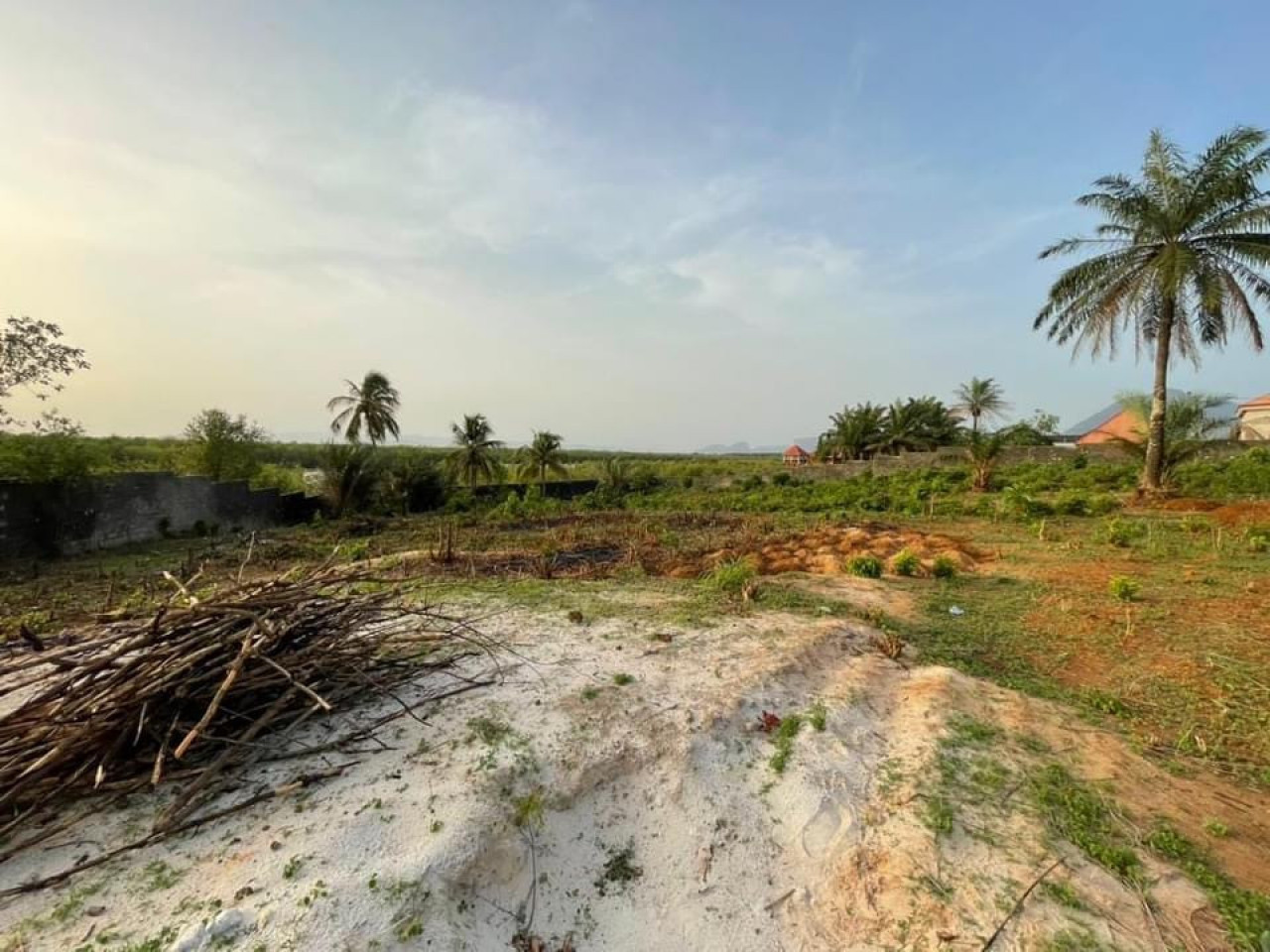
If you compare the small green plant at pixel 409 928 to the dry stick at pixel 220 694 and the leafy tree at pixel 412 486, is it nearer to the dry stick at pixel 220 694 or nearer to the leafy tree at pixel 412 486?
the dry stick at pixel 220 694

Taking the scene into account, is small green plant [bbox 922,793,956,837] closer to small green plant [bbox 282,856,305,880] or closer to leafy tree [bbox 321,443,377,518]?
small green plant [bbox 282,856,305,880]

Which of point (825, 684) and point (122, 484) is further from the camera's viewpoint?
point (122, 484)

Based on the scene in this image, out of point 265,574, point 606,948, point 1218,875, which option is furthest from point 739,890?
point 265,574

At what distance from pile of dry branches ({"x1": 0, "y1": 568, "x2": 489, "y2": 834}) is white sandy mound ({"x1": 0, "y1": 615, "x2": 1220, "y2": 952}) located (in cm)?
20

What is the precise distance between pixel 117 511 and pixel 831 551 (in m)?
13.8

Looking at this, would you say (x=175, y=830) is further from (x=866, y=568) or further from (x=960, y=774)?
(x=866, y=568)

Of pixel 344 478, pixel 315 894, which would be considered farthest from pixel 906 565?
pixel 344 478

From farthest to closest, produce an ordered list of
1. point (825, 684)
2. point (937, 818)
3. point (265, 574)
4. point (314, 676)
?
1. point (265, 574)
2. point (825, 684)
3. point (314, 676)
4. point (937, 818)

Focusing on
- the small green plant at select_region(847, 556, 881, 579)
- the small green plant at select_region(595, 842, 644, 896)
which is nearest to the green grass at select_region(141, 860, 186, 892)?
the small green plant at select_region(595, 842, 644, 896)

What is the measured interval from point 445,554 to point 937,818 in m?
6.82

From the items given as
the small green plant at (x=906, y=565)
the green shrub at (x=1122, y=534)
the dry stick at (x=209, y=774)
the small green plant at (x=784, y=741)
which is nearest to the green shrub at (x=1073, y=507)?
the green shrub at (x=1122, y=534)

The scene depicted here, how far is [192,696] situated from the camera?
9.05 ft

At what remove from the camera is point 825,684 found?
412cm

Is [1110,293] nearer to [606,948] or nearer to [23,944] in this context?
[606,948]
